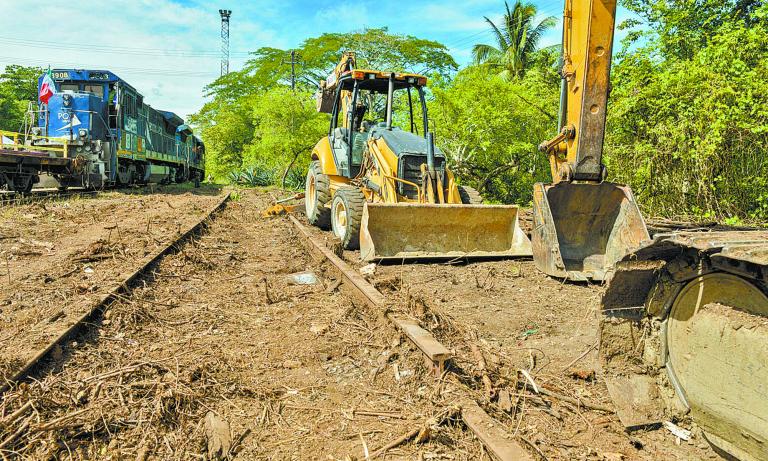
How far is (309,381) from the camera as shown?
3.48 meters

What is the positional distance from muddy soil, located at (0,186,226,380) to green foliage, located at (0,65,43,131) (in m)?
38.2

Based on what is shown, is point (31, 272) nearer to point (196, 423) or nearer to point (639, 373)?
point (196, 423)

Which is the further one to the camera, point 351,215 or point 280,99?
point 280,99

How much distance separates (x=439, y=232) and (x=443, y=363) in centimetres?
435

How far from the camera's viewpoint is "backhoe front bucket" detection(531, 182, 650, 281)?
5.99 meters

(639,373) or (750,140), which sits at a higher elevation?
(750,140)

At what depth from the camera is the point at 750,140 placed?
997 centimetres

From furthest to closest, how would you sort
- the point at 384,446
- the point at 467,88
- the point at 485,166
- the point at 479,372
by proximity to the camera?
the point at 485,166 → the point at 467,88 → the point at 479,372 → the point at 384,446

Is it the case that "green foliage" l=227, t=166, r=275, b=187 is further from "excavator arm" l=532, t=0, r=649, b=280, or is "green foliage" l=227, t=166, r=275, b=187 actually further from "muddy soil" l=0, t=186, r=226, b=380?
"excavator arm" l=532, t=0, r=649, b=280

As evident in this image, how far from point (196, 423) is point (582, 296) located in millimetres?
4106

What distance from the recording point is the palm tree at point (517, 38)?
34625 millimetres

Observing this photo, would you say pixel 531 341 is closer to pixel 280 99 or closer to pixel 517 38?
pixel 280 99

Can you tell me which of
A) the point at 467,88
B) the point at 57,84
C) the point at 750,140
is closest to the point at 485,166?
the point at 467,88

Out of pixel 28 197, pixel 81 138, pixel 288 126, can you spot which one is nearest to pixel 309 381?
pixel 28 197
